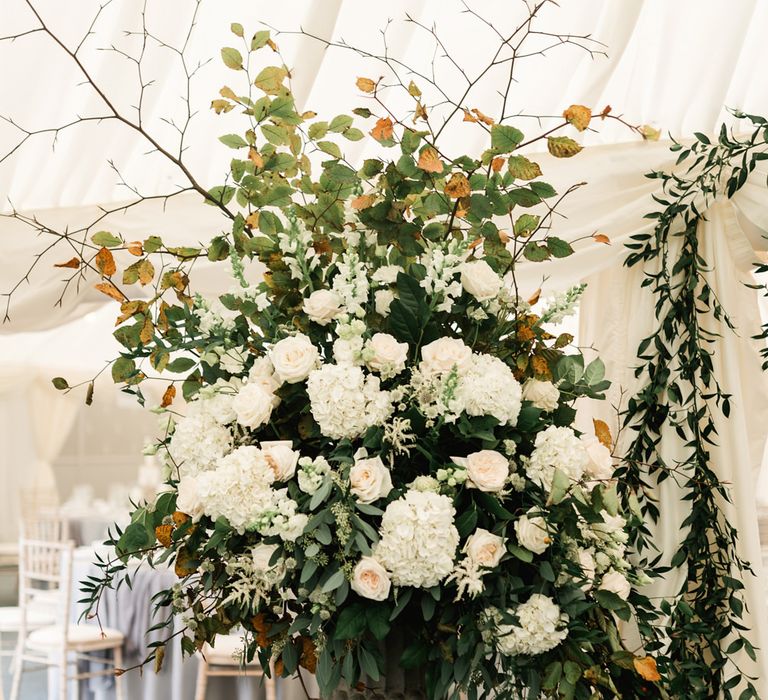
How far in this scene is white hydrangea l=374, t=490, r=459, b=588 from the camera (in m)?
0.93

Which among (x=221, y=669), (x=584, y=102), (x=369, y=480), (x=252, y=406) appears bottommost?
(x=221, y=669)

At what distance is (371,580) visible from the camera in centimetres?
93

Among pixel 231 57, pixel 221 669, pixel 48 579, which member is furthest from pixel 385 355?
pixel 48 579

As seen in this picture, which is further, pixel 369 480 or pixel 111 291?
pixel 111 291

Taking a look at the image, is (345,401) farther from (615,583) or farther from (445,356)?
(615,583)

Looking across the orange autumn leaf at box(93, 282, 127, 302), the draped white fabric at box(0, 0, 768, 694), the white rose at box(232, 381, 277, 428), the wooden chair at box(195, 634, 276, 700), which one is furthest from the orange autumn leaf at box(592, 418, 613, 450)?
the wooden chair at box(195, 634, 276, 700)

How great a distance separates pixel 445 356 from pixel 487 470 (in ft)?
0.48

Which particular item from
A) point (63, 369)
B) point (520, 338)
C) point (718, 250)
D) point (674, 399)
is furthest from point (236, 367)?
point (63, 369)

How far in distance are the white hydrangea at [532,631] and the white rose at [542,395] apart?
0.26 m

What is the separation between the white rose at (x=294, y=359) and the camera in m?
1.03

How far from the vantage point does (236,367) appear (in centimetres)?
113

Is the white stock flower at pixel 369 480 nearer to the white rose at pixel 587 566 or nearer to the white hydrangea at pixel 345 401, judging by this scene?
the white hydrangea at pixel 345 401

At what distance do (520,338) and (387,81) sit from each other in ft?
5.25

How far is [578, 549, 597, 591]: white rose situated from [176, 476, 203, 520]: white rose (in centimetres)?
46
